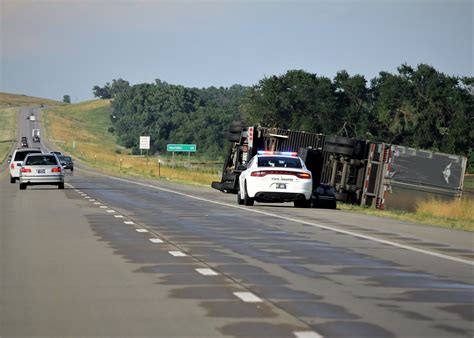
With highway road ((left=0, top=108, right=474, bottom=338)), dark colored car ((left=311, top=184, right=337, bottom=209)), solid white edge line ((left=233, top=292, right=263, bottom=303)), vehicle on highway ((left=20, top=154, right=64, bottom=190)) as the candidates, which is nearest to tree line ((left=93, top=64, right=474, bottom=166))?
vehicle on highway ((left=20, top=154, right=64, bottom=190))

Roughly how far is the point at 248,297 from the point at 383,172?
87.6 feet

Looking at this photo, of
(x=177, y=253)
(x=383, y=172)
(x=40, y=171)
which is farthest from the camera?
(x=40, y=171)

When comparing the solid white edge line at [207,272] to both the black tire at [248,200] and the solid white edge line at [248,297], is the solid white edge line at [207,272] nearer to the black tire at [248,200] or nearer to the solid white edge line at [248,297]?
the solid white edge line at [248,297]

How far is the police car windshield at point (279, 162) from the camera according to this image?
31578mm

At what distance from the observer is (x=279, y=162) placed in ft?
104

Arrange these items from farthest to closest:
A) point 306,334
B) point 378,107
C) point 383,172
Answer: point 378,107, point 383,172, point 306,334

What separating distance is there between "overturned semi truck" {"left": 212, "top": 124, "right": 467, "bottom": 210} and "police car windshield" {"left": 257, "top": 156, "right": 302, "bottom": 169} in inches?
200

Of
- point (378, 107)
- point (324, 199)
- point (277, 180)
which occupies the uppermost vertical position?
point (378, 107)

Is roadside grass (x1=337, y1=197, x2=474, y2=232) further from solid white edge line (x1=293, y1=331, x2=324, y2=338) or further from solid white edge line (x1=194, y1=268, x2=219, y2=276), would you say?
solid white edge line (x1=293, y1=331, x2=324, y2=338)

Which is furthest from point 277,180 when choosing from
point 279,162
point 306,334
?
point 306,334

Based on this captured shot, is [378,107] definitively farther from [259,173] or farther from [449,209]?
[259,173]

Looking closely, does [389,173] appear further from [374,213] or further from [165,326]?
[165,326]

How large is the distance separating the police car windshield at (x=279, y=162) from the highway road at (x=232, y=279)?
6.33 metres

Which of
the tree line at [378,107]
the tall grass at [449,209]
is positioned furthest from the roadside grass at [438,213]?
the tree line at [378,107]
